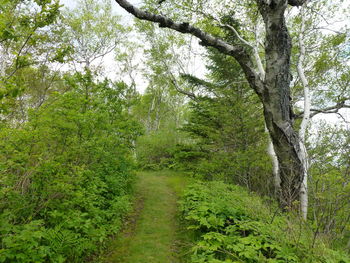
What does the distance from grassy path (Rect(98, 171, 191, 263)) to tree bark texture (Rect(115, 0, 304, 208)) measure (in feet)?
8.32

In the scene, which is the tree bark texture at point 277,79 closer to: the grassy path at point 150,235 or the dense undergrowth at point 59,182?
the grassy path at point 150,235

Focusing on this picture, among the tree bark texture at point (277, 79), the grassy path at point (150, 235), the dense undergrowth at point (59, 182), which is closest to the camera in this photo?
the dense undergrowth at point (59, 182)

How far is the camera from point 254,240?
2.74 metres

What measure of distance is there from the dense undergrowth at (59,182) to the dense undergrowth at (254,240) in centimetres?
189

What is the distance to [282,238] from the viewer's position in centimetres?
271

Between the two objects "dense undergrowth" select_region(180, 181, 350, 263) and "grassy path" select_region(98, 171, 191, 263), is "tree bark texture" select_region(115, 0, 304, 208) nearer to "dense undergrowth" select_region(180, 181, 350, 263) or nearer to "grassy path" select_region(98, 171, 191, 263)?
"dense undergrowth" select_region(180, 181, 350, 263)

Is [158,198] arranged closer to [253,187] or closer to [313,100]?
[253,187]

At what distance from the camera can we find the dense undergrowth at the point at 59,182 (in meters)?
2.35

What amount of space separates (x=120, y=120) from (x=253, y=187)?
5267 millimetres

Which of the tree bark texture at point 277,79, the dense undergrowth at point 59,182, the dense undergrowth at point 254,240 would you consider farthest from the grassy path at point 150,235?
the tree bark texture at point 277,79

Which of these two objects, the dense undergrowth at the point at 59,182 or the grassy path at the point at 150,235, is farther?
the grassy path at the point at 150,235

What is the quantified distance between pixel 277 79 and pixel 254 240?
3069mm

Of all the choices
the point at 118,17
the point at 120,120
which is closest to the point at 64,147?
the point at 120,120

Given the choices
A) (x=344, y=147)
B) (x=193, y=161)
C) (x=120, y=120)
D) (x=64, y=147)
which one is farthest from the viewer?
(x=193, y=161)
